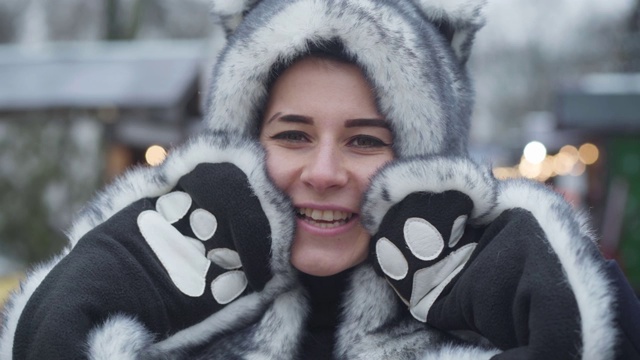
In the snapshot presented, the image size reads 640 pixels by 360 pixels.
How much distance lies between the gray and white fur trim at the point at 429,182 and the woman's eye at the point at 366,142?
0.15 m

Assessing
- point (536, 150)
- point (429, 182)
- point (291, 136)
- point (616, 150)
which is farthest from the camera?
point (536, 150)

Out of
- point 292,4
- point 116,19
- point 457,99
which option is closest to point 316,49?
point 292,4

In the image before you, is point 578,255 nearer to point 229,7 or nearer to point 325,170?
point 325,170

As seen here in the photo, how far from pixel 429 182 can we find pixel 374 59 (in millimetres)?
419

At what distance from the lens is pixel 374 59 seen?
228 centimetres

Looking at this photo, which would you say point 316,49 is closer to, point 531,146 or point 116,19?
point 531,146

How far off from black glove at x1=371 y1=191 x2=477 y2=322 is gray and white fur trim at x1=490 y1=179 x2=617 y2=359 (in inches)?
4.5

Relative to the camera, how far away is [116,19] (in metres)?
18.6

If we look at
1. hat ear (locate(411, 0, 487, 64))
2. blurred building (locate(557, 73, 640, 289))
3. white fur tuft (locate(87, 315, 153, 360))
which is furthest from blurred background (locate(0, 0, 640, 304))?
white fur tuft (locate(87, 315, 153, 360))

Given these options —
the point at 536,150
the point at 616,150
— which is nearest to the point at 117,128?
the point at 616,150

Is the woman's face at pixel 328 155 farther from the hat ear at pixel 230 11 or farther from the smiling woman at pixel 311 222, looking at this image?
the hat ear at pixel 230 11

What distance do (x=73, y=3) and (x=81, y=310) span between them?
2516cm

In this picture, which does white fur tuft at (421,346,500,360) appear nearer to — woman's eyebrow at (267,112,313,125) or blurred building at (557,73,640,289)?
woman's eyebrow at (267,112,313,125)

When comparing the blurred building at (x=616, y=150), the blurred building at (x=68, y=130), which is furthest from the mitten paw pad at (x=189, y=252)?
the blurred building at (x=616, y=150)
